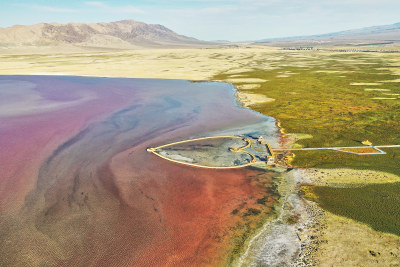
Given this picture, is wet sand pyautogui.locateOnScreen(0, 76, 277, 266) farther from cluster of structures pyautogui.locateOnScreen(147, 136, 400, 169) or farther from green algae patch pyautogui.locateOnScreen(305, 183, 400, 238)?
green algae patch pyautogui.locateOnScreen(305, 183, 400, 238)

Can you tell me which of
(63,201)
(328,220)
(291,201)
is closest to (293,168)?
(291,201)

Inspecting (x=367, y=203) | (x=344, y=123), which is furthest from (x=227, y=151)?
(x=344, y=123)

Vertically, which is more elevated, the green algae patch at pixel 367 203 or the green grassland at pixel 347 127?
the green grassland at pixel 347 127

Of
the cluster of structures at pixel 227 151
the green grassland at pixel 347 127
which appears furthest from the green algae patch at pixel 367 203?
the cluster of structures at pixel 227 151

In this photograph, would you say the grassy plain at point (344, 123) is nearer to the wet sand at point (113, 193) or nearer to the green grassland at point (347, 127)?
the green grassland at point (347, 127)

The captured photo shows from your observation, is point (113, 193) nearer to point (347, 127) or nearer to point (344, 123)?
point (347, 127)

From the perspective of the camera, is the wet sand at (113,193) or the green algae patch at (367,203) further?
the green algae patch at (367,203)
